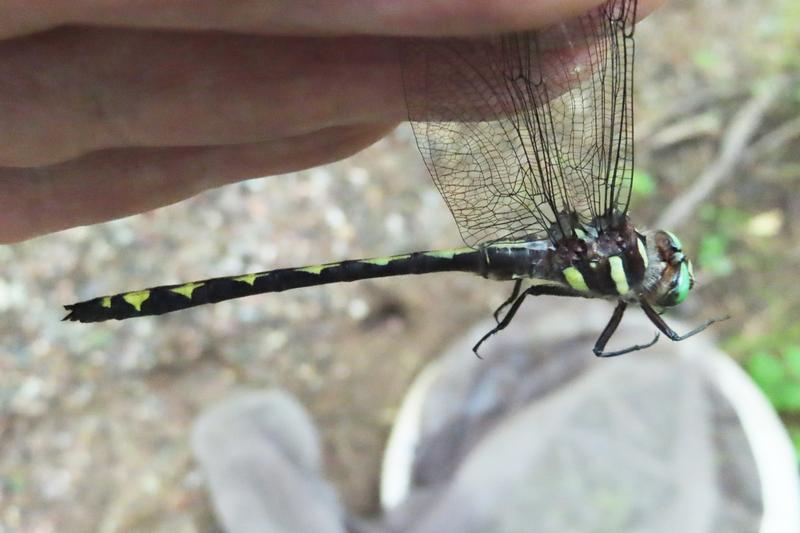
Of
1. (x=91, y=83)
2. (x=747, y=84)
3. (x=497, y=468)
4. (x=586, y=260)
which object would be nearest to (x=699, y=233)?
(x=747, y=84)

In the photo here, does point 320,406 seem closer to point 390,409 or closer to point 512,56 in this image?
point 390,409

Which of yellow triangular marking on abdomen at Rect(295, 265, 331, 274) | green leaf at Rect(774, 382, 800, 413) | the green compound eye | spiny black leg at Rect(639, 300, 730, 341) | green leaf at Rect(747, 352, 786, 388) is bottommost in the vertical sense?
green leaf at Rect(774, 382, 800, 413)

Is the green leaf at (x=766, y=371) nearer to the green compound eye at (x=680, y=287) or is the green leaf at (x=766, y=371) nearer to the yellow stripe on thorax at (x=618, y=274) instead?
the green compound eye at (x=680, y=287)

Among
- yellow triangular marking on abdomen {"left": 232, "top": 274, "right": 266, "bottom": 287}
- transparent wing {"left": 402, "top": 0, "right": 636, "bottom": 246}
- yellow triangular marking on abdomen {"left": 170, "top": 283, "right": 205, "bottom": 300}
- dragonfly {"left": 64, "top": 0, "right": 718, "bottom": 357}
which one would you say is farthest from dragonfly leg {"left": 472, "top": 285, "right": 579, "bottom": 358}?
yellow triangular marking on abdomen {"left": 170, "top": 283, "right": 205, "bottom": 300}

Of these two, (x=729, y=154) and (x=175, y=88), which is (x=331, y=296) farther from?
(x=729, y=154)

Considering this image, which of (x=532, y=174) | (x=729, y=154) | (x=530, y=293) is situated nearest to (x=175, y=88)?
(x=532, y=174)

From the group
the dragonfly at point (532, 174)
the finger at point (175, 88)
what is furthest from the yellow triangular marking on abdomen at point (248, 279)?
the finger at point (175, 88)

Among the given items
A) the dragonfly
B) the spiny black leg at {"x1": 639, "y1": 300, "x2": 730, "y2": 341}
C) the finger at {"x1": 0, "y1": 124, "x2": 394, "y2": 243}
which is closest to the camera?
the dragonfly

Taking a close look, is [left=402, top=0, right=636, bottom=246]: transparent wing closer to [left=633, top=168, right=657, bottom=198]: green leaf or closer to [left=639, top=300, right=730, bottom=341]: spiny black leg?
[left=639, top=300, right=730, bottom=341]: spiny black leg
